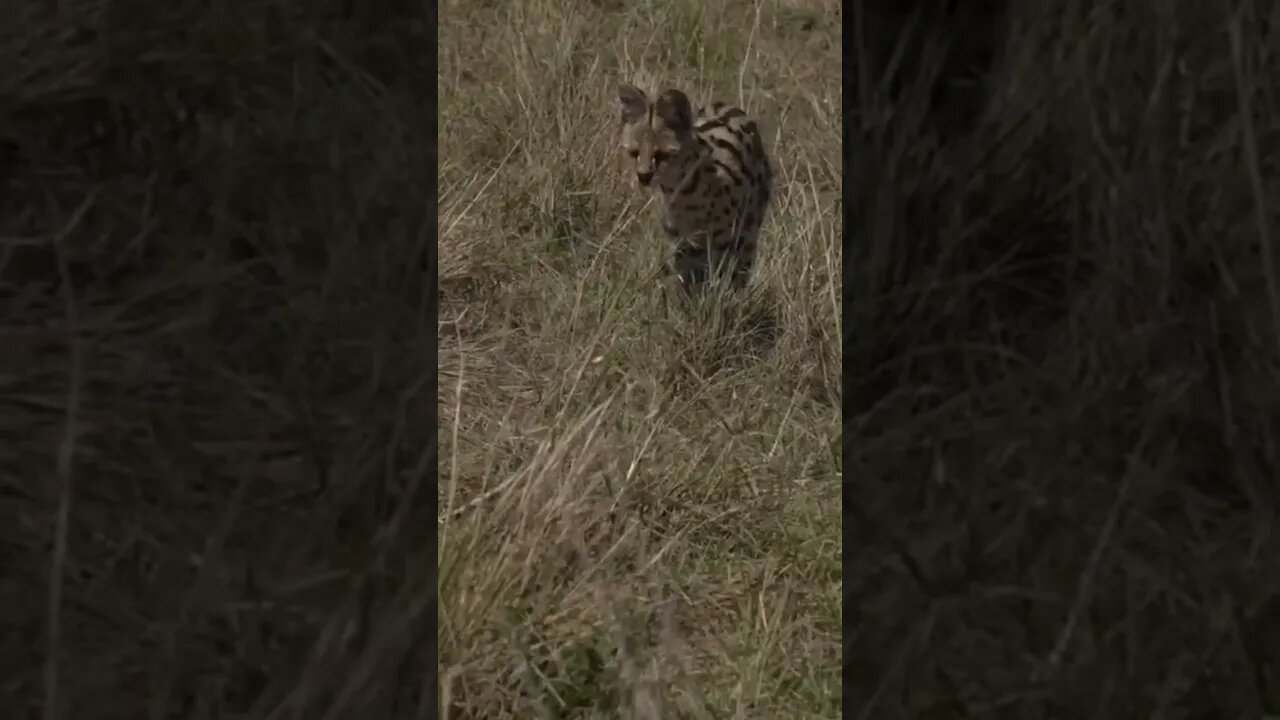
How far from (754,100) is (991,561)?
199cm

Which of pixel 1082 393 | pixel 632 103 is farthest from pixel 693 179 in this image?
pixel 1082 393

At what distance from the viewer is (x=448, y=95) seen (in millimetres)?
3713

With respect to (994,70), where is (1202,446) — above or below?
below

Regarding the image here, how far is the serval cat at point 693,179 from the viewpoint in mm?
3350

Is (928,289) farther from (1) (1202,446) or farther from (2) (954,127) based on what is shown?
(1) (1202,446)

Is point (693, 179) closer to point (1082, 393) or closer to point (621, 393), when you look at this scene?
point (621, 393)

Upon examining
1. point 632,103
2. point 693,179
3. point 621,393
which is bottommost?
point 621,393
